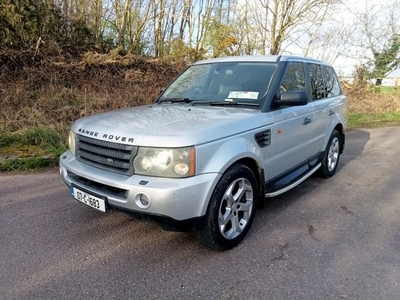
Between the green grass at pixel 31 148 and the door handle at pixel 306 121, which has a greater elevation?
the door handle at pixel 306 121

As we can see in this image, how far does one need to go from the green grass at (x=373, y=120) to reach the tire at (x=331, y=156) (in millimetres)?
5056

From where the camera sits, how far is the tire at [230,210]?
264 centimetres

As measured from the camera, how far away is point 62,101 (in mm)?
9352

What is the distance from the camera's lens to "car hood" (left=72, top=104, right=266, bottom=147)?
2460mm

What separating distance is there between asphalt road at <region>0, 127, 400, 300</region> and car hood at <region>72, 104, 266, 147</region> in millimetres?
1031

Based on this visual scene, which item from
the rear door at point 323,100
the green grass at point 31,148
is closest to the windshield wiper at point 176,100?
the rear door at point 323,100

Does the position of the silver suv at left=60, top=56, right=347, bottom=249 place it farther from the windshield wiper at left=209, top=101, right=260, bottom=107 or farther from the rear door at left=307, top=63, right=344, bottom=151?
the rear door at left=307, top=63, right=344, bottom=151

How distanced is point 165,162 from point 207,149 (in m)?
0.35

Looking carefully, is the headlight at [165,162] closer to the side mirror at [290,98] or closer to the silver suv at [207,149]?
the silver suv at [207,149]

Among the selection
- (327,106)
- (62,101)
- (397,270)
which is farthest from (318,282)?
(62,101)

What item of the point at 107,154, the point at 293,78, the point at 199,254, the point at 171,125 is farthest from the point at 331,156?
the point at 107,154

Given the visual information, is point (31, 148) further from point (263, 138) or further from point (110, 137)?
point (263, 138)

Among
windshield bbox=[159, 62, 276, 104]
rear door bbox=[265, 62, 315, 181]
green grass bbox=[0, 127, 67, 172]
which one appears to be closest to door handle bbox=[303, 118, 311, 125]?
rear door bbox=[265, 62, 315, 181]

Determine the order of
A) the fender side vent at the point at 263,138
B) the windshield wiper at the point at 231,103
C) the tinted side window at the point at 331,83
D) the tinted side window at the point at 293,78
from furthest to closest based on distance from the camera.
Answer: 1. the tinted side window at the point at 331,83
2. the tinted side window at the point at 293,78
3. the windshield wiper at the point at 231,103
4. the fender side vent at the point at 263,138
